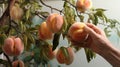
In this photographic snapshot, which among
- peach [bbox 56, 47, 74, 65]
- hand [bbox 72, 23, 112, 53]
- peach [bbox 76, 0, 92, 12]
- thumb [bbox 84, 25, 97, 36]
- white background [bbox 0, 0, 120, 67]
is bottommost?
white background [bbox 0, 0, 120, 67]

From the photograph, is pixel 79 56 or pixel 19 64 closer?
pixel 19 64

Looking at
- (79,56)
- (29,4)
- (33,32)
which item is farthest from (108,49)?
(79,56)

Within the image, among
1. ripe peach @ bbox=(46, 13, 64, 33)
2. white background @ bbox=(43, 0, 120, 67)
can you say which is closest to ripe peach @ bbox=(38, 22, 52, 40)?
ripe peach @ bbox=(46, 13, 64, 33)

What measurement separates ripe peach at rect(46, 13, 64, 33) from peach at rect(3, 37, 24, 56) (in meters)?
0.12

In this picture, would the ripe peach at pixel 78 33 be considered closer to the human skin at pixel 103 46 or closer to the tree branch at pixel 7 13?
the human skin at pixel 103 46

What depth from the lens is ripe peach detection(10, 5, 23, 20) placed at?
88 cm

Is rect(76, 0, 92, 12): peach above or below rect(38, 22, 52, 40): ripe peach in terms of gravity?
above

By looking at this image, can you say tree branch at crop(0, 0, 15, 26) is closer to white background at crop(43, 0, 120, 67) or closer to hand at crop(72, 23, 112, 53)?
hand at crop(72, 23, 112, 53)

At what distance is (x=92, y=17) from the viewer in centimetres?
81

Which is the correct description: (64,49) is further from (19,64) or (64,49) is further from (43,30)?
(19,64)

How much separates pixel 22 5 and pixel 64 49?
0.82ft

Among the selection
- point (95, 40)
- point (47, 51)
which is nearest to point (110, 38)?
point (47, 51)

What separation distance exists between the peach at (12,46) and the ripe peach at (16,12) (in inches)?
5.4

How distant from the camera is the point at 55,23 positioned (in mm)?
698
